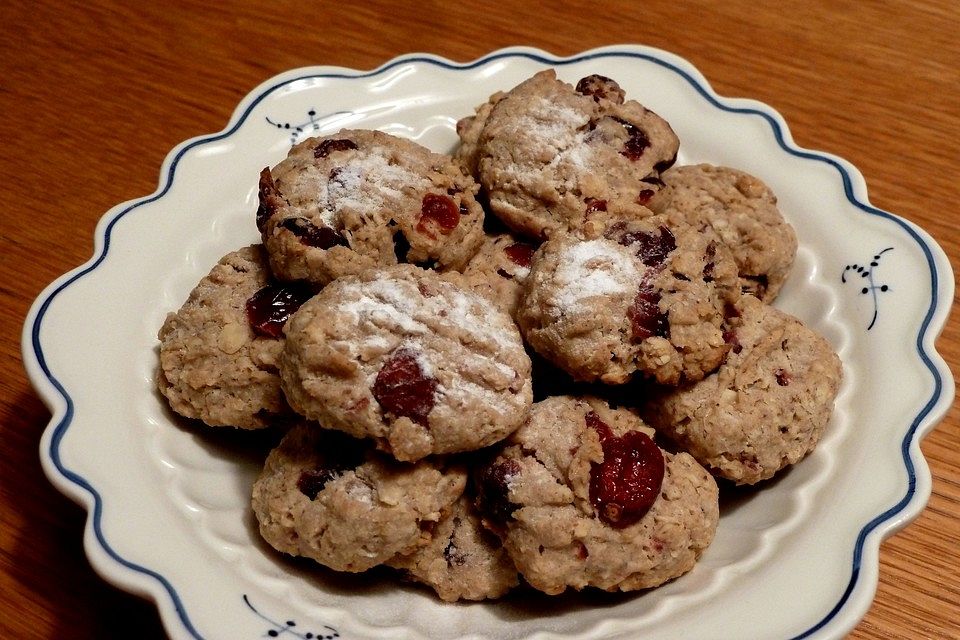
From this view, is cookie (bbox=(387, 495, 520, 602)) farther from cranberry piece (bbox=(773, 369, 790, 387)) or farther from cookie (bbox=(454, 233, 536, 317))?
cranberry piece (bbox=(773, 369, 790, 387))

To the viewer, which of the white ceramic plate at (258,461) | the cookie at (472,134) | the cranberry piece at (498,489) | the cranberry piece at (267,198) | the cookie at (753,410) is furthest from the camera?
the cookie at (472,134)

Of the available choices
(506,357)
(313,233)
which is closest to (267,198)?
(313,233)

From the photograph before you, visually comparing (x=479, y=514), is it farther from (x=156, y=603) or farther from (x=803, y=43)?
(x=803, y=43)

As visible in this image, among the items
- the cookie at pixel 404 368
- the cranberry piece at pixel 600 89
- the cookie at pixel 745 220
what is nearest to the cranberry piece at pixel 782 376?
the cookie at pixel 745 220

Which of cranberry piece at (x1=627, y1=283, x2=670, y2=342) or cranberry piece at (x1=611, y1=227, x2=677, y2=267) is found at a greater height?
cranberry piece at (x1=611, y1=227, x2=677, y2=267)

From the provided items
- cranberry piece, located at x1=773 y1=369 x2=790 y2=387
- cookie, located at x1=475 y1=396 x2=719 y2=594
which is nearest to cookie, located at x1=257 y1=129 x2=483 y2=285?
cookie, located at x1=475 y1=396 x2=719 y2=594

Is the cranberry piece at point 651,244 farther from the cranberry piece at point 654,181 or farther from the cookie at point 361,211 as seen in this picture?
the cookie at point 361,211

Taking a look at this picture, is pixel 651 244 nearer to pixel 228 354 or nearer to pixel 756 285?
pixel 756 285
